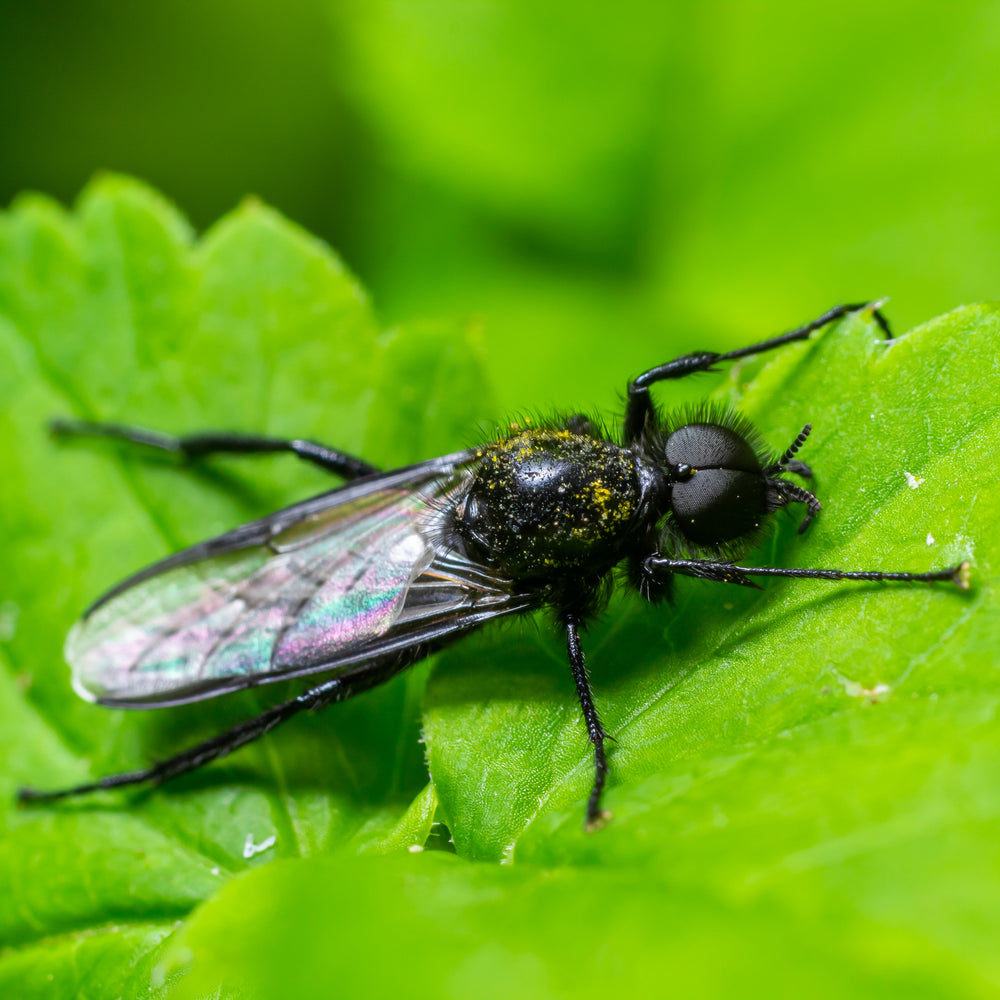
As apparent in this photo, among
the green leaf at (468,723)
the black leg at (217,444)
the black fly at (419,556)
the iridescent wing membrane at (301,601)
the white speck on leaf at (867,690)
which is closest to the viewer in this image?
the green leaf at (468,723)

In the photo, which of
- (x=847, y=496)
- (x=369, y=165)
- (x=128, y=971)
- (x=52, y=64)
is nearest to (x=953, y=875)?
(x=847, y=496)

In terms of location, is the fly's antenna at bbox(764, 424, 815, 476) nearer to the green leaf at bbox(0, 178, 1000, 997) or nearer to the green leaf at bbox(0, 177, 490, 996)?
the green leaf at bbox(0, 178, 1000, 997)

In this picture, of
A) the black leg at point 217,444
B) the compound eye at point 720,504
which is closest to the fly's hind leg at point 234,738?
the black leg at point 217,444

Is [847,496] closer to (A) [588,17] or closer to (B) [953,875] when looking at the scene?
(B) [953,875]

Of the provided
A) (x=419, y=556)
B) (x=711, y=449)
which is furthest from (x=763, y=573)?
(x=419, y=556)

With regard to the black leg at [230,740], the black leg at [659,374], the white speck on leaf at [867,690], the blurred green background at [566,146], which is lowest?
the black leg at [230,740]

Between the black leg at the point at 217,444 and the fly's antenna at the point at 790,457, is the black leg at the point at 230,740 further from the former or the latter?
the fly's antenna at the point at 790,457

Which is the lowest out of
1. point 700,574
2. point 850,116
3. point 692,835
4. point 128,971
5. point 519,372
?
point 128,971
